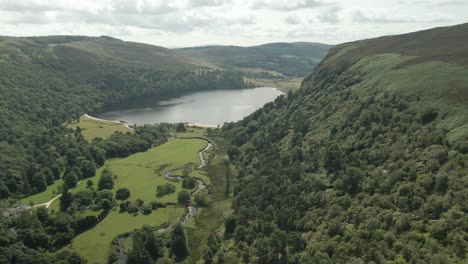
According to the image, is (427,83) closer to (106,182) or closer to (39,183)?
(106,182)

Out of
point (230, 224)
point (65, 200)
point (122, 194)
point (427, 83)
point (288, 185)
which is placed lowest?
point (65, 200)

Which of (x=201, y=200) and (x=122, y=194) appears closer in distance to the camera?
(x=201, y=200)

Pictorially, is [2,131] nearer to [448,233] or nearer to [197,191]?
[197,191]

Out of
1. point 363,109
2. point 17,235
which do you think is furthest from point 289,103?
point 17,235

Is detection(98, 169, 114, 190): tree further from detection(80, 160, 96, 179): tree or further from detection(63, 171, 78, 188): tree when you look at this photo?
detection(80, 160, 96, 179): tree

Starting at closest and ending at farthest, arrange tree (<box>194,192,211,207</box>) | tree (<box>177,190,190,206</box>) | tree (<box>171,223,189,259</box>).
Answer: tree (<box>171,223,189,259</box>)
tree (<box>194,192,211,207</box>)
tree (<box>177,190,190,206</box>)

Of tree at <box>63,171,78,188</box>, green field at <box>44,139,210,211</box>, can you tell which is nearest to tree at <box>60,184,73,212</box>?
green field at <box>44,139,210,211</box>

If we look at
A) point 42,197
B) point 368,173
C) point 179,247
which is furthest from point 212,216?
point 42,197
